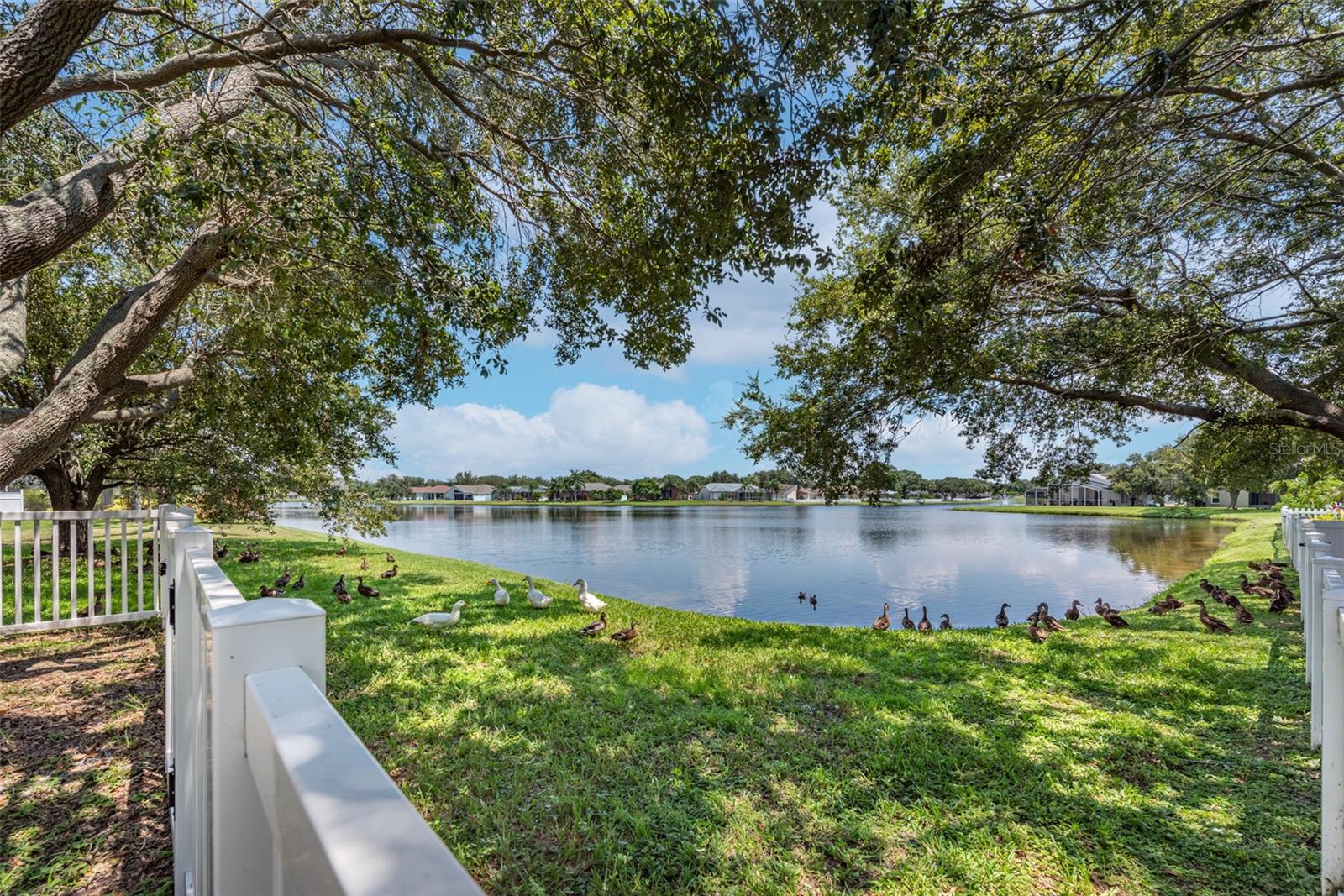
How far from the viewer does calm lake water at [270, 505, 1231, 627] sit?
38.5ft

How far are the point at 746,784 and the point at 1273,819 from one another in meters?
2.59

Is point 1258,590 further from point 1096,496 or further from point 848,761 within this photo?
point 1096,496

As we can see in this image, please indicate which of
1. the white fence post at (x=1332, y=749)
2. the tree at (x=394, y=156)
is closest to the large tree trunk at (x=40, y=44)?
the tree at (x=394, y=156)

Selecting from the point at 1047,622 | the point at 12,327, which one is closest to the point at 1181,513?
the point at 1047,622

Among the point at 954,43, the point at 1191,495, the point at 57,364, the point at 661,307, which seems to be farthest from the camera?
the point at 1191,495

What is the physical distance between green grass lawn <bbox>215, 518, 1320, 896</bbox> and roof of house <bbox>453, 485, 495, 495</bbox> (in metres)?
93.0

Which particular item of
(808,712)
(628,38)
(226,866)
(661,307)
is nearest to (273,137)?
(628,38)

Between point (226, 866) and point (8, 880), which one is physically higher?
point (226, 866)

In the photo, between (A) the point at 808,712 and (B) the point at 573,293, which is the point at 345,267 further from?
(A) the point at 808,712

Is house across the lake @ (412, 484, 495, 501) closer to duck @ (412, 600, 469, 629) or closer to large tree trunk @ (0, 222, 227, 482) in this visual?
duck @ (412, 600, 469, 629)

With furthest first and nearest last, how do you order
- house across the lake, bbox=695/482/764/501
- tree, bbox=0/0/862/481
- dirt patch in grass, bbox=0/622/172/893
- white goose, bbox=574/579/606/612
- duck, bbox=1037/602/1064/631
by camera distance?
house across the lake, bbox=695/482/764/501 < white goose, bbox=574/579/606/612 < duck, bbox=1037/602/1064/631 < tree, bbox=0/0/862/481 < dirt patch in grass, bbox=0/622/172/893

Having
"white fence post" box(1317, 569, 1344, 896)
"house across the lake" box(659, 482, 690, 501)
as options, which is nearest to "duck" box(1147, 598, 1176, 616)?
"white fence post" box(1317, 569, 1344, 896)

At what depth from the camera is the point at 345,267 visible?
4137 mm

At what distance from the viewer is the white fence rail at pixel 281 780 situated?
0.52 meters
